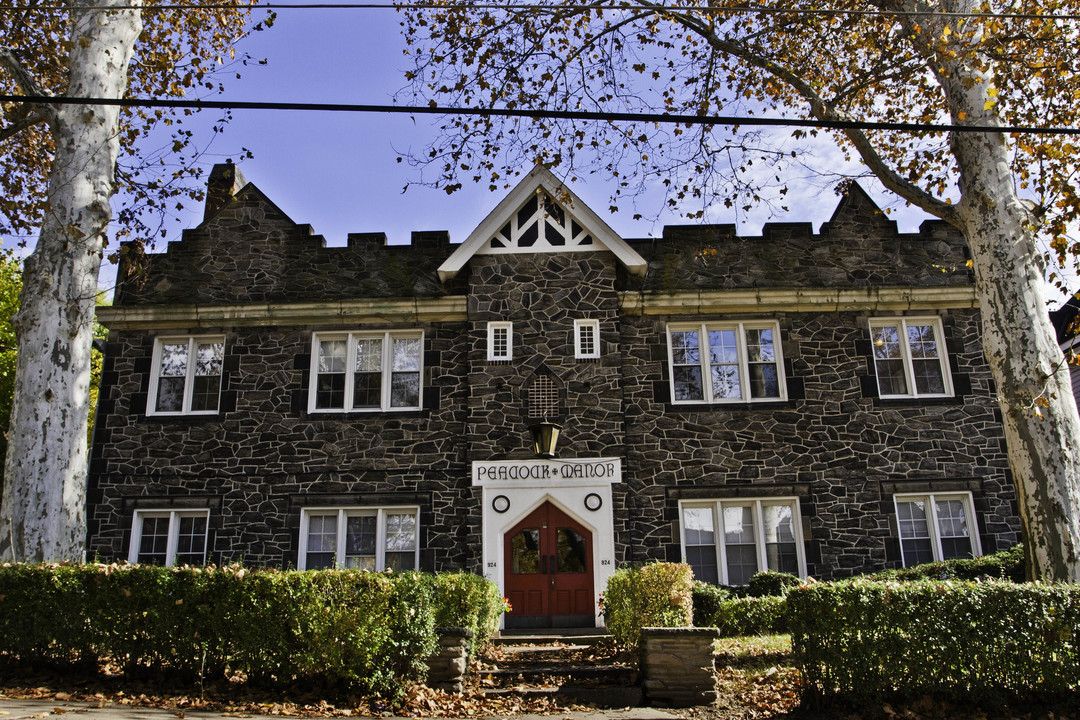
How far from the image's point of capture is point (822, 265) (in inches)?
627

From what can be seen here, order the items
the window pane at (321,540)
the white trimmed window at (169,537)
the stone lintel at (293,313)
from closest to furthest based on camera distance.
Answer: the window pane at (321,540) < the white trimmed window at (169,537) < the stone lintel at (293,313)

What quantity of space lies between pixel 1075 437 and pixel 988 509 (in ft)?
20.2

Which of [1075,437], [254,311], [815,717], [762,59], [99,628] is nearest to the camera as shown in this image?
[815,717]

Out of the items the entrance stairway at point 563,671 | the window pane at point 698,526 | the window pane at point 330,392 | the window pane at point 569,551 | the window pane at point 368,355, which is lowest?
the entrance stairway at point 563,671

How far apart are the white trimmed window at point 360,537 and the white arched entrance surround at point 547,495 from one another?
4.61 feet

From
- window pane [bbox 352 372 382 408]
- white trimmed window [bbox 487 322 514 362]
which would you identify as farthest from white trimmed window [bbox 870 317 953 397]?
window pane [bbox 352 372 382 408]

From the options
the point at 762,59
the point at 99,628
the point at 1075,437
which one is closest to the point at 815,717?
the point at 1075,437

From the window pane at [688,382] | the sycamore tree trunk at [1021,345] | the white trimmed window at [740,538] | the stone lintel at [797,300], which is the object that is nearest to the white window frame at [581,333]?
the stone lintel at [797,300]

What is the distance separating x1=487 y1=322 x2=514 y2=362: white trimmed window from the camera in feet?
49.2

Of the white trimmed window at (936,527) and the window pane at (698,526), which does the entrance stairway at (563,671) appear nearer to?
the window pane at (698,526)

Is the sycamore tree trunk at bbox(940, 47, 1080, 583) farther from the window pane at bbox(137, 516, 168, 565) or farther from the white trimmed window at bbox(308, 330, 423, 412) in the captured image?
the window pane at bbox(137, 516, 168, 565)

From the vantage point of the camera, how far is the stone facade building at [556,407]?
46.9ft

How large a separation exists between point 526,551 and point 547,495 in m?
1.05

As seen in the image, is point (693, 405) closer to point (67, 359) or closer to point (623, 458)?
point (623, 458)
